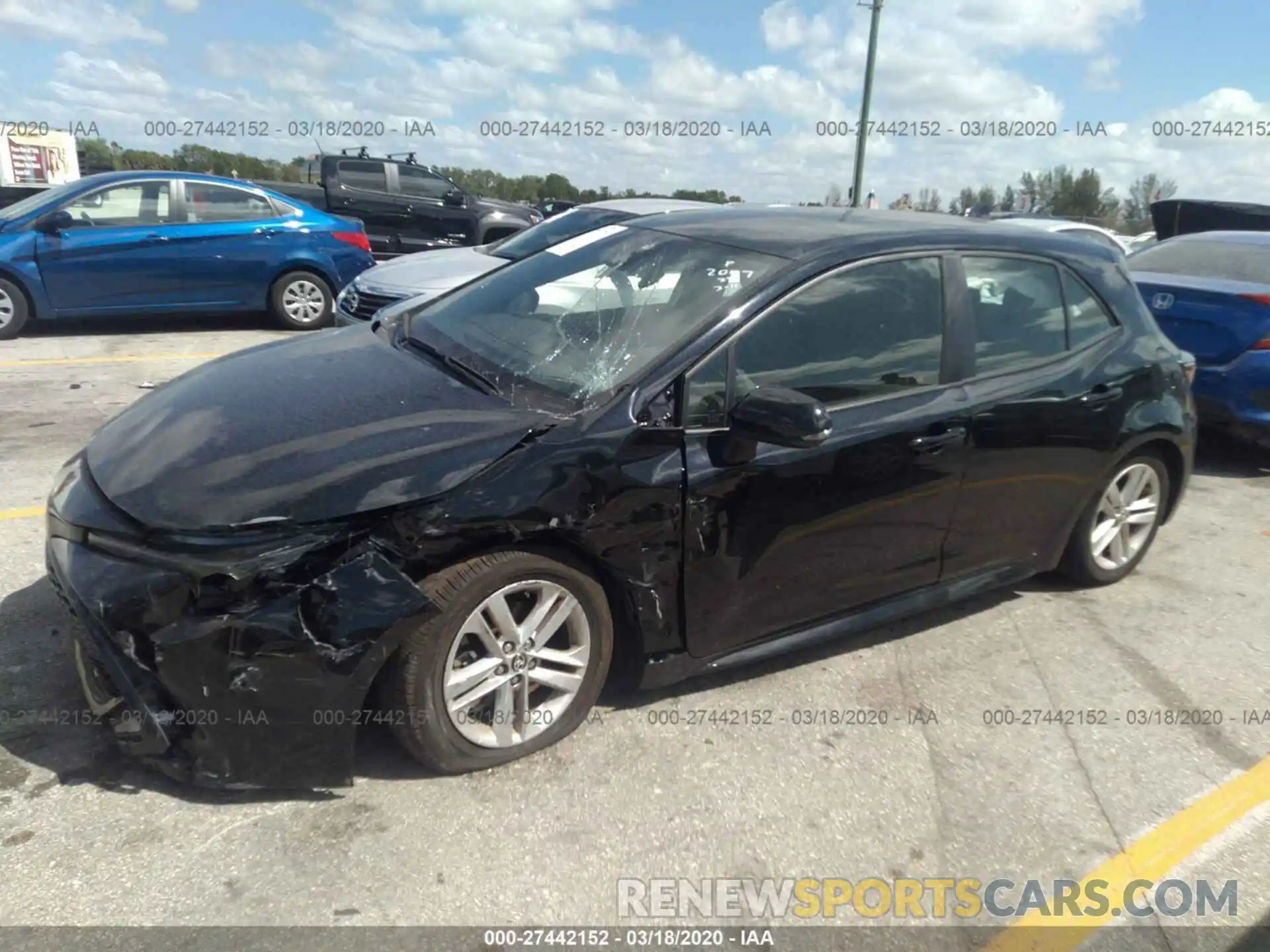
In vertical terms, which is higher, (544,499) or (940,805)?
(544,499)

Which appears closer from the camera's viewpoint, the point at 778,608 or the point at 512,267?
the point at 778,608

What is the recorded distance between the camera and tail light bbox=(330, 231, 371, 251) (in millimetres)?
9648

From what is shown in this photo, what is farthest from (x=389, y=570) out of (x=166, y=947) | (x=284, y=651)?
(x=166, y=947)

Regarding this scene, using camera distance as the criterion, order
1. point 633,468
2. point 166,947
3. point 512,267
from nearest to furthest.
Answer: point 166,947 < point 633,468 < point 512,267

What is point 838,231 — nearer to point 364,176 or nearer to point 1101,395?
point 1101,395

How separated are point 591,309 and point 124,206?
7.23 meters

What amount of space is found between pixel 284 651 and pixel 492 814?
76 centimetres

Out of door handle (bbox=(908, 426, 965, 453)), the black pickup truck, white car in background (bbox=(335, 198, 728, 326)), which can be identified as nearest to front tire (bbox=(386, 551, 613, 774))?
door handle (bbox=(908, 426, 965, 453))

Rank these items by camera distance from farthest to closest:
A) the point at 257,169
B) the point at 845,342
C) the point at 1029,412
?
the point at 257,169, the point at 1029,412, the point at 845,342

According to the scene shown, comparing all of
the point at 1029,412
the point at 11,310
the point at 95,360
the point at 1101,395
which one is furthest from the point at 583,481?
the point at 11,310

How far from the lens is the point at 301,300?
31.5ft

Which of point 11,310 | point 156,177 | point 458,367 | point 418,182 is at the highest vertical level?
point 418,182

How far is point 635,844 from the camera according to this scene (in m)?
2.65

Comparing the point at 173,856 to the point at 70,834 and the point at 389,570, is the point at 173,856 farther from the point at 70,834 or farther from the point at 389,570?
the point at 389,570
